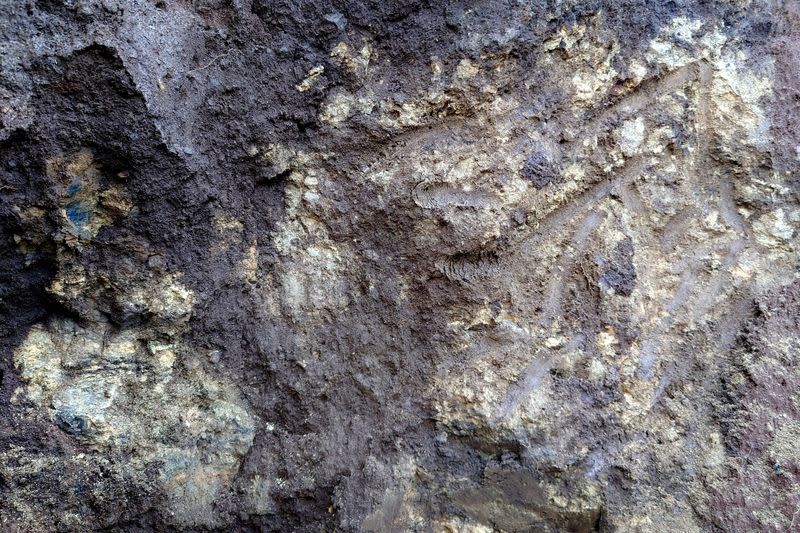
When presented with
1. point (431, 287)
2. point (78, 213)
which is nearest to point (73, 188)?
point (78, 213)

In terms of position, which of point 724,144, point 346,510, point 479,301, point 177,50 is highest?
point 724,144

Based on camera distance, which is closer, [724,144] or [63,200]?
[63,200]

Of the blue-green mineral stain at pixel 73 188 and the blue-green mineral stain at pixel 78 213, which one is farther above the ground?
the blue-green mineral stain at pixel 73 188

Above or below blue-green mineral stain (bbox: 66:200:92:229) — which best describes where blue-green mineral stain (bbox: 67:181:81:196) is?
above

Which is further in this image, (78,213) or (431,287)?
(431,287)

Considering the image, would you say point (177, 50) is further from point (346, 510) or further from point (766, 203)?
point (766, 203)

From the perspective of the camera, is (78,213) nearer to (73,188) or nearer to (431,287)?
(73,188)

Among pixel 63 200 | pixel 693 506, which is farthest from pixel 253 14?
pixel 693 506

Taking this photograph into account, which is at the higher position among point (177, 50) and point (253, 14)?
point (253, 14)
